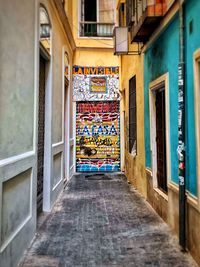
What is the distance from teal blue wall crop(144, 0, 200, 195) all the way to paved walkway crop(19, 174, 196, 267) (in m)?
0.92

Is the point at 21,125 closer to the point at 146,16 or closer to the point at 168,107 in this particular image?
the point at 168,107

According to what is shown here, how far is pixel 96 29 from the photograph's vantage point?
11219mm

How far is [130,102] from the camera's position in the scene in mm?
8414

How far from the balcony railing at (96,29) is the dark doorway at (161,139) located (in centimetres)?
660

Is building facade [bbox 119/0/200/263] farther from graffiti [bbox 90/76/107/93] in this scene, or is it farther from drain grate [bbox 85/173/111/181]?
graffiti [bbox 90/76/107/93]

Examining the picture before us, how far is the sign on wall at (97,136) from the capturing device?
10656mm

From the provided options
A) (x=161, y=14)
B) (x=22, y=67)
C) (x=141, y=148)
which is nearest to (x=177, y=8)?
(x=161, y=14)

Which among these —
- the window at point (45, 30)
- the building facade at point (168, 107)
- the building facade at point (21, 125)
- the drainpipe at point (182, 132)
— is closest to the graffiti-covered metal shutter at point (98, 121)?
the building facade at point (168, 107)

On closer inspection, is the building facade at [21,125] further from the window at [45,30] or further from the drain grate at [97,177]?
the drain grate at [97,177]

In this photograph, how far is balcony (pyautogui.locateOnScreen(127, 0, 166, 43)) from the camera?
4.64 metres

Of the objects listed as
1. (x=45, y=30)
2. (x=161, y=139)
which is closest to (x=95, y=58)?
(x=45, y=30)

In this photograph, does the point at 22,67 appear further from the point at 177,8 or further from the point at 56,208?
the point at 56,208

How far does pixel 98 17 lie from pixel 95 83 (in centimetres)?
294

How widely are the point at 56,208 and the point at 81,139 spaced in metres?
5.10
